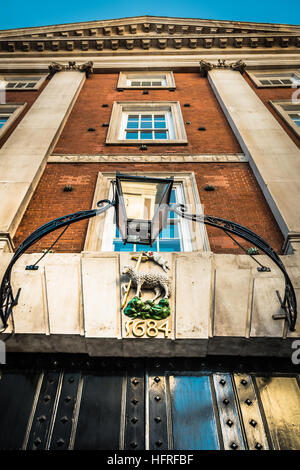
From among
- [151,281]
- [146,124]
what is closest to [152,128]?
[146,124]

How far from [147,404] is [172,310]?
119 centimetres

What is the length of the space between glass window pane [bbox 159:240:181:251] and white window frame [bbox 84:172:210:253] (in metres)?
0.12

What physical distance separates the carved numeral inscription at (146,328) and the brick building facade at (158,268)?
0.8 inches

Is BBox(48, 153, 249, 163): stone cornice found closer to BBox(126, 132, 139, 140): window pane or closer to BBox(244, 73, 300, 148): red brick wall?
BBox(126, 132, 139, 140): window pane

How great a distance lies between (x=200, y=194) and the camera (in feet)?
20.9

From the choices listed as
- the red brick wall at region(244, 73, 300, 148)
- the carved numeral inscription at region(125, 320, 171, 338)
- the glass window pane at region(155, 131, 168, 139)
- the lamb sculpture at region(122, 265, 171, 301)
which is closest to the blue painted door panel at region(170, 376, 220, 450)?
the carved numeral inscription at region(125, 320, 171, 338)

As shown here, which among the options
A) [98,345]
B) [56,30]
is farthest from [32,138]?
[56,30]

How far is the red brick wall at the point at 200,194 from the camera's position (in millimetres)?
5414

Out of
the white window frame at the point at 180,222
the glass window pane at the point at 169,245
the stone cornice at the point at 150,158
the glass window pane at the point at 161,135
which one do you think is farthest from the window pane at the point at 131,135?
the glass window pane at the point at 169,245

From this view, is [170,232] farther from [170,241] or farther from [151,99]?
[151,99]

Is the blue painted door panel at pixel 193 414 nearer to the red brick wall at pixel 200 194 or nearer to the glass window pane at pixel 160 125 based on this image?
the red brick wall at pixel 200 194

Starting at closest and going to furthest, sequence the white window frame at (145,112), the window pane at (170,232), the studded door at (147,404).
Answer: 1. the studded door at (147,404)
2. the window pane at (170,232)
3. the white window frame at (145,112)

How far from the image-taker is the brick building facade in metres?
3.63

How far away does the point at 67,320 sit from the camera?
391 cm
